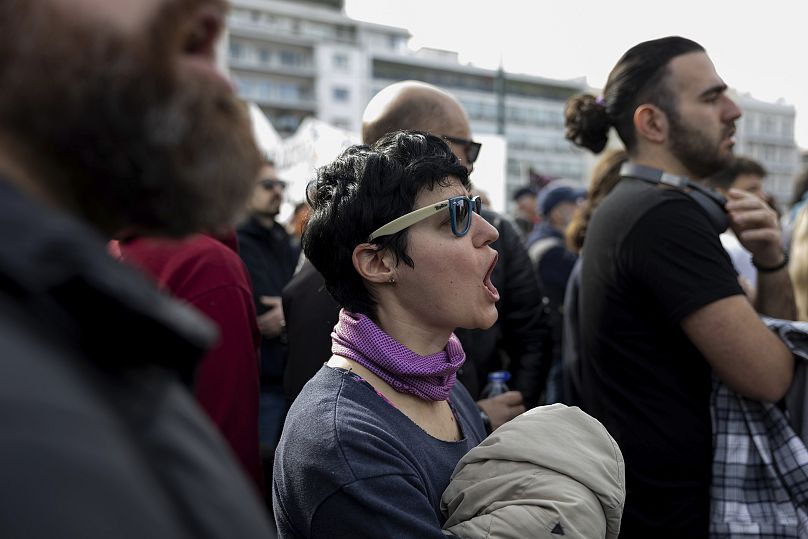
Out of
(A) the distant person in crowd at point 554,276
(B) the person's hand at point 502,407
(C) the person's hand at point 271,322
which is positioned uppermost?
(B) the person's hand at point 502,407

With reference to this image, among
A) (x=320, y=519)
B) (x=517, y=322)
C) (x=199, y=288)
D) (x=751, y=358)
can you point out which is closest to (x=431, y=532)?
(x=320, y=519)

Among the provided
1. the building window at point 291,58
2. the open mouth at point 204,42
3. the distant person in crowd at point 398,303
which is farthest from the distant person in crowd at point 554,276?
the building window at point 291,58

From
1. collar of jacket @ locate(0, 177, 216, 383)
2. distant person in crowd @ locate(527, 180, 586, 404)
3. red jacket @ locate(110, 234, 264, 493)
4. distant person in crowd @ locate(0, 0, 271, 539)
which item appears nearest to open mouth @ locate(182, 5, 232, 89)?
distant person in crowd @ locate(0, 0, 271, 539)

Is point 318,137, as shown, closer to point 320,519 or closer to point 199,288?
point 199,288

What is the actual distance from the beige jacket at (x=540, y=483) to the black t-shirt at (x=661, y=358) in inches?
30.7

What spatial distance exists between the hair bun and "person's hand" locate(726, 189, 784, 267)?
1.98 ft

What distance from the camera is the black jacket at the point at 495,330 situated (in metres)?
2.65

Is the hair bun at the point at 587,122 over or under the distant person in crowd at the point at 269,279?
over

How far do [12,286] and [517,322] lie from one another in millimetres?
2952

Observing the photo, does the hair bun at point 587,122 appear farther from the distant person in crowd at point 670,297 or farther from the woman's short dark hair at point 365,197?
the woman's short dark hair at point 365,197

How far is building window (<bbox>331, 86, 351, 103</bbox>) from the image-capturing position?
77.9 m

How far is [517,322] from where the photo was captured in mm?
3562

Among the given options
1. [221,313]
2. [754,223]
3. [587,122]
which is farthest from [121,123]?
[587,122]

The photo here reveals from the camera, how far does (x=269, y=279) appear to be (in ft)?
15.9
